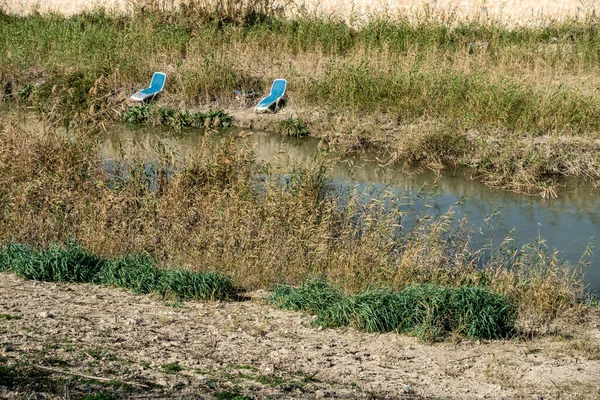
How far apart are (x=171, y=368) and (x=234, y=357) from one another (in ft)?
1.87

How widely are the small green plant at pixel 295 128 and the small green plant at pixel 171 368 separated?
10.3 meters

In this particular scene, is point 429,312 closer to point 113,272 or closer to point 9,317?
point 113,272

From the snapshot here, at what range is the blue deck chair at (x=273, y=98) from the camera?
1633 cm

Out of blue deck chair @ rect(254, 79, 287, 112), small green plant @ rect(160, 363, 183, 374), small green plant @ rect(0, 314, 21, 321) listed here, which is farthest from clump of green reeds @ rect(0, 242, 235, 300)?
blue deck chair @ rect(254, 79, 287, 112)

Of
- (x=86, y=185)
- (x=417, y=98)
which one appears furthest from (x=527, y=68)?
(x=86, y=185)

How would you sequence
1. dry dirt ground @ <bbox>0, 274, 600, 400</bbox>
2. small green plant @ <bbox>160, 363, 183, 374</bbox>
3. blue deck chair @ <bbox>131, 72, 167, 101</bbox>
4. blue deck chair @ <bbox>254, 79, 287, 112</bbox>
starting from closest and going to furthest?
dry dirt ground @ <bbox>0, 274, 600, 400</bbox> < small green plant @ <bbox>160, 363, 183, 374</bbox> < blue deck chair @ <bbox>254, 79, 287, 112</bbox> < blue deck chair @ <bbox>131, 72, 167, 101</bbox>

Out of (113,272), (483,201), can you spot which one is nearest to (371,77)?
(483,201)

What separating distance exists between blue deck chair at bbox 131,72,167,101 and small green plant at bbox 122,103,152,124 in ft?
1.94

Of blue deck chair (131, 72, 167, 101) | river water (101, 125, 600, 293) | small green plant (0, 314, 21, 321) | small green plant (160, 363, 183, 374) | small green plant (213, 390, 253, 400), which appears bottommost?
river water (101, 125, 600, 293)

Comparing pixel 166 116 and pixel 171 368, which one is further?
pixel 166 116

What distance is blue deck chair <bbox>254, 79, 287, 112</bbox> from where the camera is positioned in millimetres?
16328

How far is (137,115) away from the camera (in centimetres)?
1622

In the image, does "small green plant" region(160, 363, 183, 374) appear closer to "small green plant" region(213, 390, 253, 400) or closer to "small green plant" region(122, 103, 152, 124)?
"small green plant" region(213, 390, 253, 400)

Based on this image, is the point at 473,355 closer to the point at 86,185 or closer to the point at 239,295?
the point at 239,295
